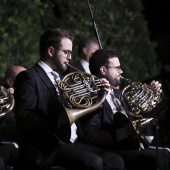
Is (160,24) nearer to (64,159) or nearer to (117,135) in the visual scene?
(117,135)

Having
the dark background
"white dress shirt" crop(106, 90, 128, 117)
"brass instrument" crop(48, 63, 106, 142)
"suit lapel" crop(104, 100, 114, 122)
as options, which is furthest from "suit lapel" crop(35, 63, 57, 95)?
the dark background

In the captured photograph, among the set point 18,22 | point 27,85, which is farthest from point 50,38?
point 18,22

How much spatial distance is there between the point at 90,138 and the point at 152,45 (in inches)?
223

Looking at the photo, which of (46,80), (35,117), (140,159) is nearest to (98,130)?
(140,159)

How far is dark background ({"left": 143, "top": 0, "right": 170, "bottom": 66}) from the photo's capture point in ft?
39.1

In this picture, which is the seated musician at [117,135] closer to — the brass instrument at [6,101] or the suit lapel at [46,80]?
the suit lapel at [46,80]

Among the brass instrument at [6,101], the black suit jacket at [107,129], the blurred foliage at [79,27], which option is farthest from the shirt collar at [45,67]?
the blurred foliage at [79,27]

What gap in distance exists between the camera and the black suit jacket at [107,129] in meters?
4.90

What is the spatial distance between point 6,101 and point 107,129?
1110mm

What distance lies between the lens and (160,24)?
12273 millimetres

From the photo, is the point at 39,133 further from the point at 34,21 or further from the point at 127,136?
the point at 34,21

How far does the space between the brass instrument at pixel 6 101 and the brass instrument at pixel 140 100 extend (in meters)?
1.11

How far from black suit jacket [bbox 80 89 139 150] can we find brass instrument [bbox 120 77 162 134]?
0.74 feet

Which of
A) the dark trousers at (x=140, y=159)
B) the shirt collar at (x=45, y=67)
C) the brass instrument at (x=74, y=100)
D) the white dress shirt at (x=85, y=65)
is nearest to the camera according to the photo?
the brass instrument at (x=74, y=100)
